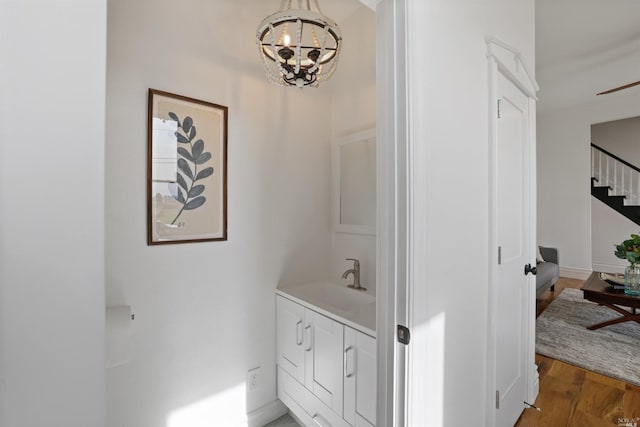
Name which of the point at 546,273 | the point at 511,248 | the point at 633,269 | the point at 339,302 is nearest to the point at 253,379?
the point at 339,302

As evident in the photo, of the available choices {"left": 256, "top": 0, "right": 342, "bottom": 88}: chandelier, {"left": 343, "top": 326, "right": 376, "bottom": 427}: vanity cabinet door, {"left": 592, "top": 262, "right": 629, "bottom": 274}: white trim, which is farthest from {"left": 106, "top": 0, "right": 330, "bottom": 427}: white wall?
{"left": 592, "top": 262, "right": 629, "bottom": 274}: white trim

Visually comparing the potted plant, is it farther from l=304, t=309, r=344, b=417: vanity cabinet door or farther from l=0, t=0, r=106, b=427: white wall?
l=0, t=0, r=106, b=427: white wall

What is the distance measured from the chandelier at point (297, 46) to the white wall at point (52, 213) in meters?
1.10

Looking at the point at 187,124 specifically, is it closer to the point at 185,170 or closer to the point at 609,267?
the point at 185,170

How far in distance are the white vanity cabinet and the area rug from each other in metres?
2.23

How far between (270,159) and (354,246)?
87 cm

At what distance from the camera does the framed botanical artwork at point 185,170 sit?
1.50 metres

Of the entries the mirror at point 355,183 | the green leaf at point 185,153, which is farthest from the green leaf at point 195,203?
the mirror at point 355,183

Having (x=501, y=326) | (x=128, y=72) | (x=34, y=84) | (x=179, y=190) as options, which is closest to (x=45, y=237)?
(x=34, y=84)

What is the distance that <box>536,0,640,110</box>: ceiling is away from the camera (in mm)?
2541

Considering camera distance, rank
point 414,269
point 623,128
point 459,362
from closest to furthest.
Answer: point 414,269 → point 459,362 → point 623,128

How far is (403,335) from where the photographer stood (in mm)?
1029

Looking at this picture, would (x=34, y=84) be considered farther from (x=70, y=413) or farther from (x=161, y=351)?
A: (x=161, y=351)

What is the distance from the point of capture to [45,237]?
406mm
